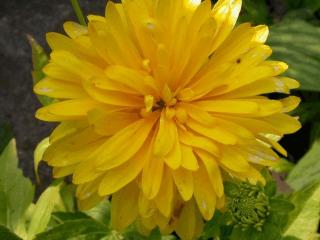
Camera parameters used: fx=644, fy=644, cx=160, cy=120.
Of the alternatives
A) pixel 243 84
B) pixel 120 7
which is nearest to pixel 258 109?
pixel 243 84

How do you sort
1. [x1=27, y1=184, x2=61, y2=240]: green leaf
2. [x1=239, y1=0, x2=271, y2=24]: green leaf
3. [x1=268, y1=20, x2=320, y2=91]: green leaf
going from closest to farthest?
1. [x1=27, y1=184, x2=61, y2=240]: green leaf
2. [x1=268, y1=20, x2=320, y2=91]: green leaf
3. [x1=239, y1=0, x2=271, y2=24]: green leaf

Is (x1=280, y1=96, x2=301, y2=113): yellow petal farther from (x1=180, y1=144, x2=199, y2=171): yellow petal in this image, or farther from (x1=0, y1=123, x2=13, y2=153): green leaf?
(x1=0, y1=123, x2=13, y2=153): green leaf

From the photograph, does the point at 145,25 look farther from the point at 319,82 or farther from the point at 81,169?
the point at 319,82

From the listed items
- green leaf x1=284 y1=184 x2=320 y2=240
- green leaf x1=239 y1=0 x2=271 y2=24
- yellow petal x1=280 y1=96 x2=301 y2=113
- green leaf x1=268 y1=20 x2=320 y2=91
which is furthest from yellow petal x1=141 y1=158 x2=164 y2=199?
green leaf x1=239 y1=0 x2=271 y2=24

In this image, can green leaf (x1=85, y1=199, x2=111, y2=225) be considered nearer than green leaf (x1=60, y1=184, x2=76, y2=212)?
Yes

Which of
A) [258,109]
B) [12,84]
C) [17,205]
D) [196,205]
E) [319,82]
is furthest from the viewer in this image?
[12,84]

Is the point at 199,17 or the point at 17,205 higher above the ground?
the point at 199,17

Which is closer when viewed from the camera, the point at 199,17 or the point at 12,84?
the point at 199,17
